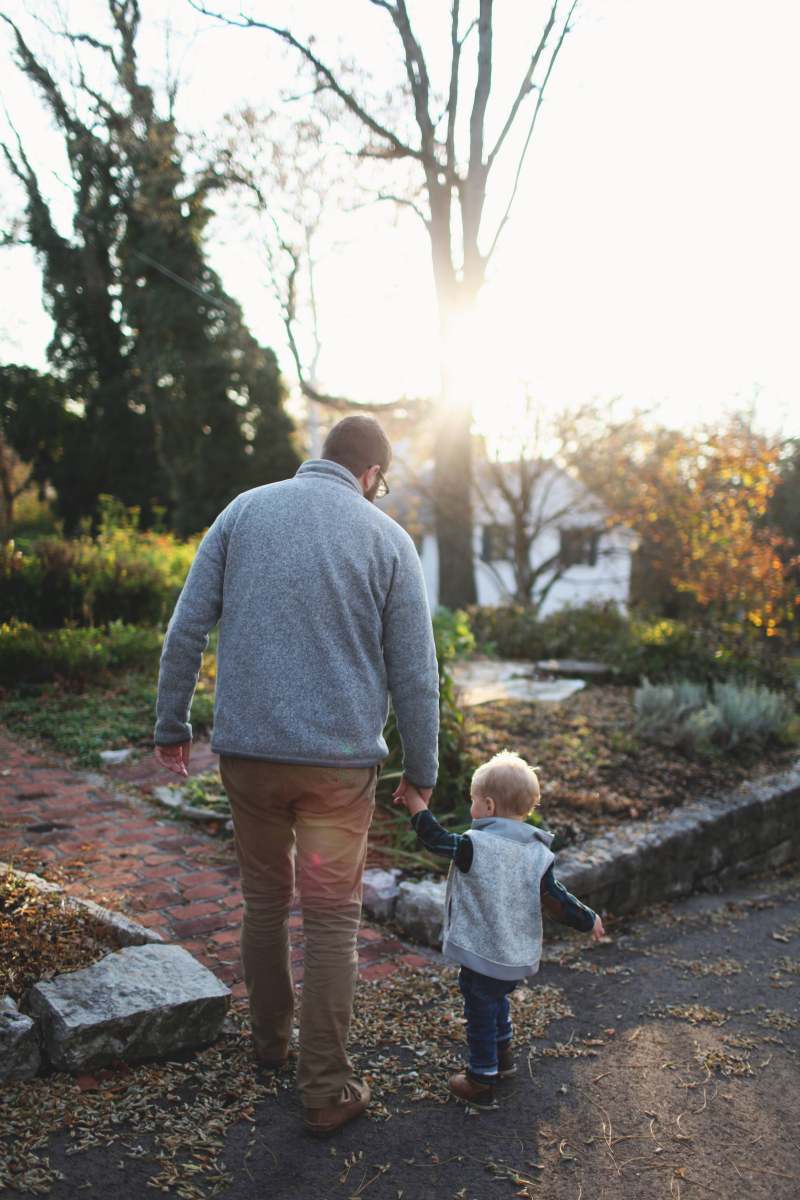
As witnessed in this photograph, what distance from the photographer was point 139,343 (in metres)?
22.7

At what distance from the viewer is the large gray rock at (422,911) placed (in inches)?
151

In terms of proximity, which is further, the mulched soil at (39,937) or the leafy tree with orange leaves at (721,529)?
the leafy tree with orange leaves at (721,529)

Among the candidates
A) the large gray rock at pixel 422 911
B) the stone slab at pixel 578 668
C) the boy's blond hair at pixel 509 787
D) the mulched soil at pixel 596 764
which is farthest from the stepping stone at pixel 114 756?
the stone slab at pixel 578 668

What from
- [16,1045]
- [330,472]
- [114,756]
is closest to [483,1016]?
[16,1045]

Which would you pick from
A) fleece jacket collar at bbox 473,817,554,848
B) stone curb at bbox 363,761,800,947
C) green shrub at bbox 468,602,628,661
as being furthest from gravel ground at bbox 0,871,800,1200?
green shrub at bbox 468,602,628,661

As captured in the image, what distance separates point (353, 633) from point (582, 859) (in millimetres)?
2489

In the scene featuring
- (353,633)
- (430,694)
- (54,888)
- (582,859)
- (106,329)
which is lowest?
(582,859)

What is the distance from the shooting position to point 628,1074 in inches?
116

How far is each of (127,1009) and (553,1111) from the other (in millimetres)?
1277

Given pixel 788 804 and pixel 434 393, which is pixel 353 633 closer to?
pixel 788 804

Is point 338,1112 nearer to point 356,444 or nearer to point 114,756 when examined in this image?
point 356,444

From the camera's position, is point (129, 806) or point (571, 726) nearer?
point (129, 806)

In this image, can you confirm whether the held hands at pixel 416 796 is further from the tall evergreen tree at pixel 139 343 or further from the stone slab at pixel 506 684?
the tall evergreen tree at pixel 139 343

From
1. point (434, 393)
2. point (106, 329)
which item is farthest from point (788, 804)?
point (106, 329)
